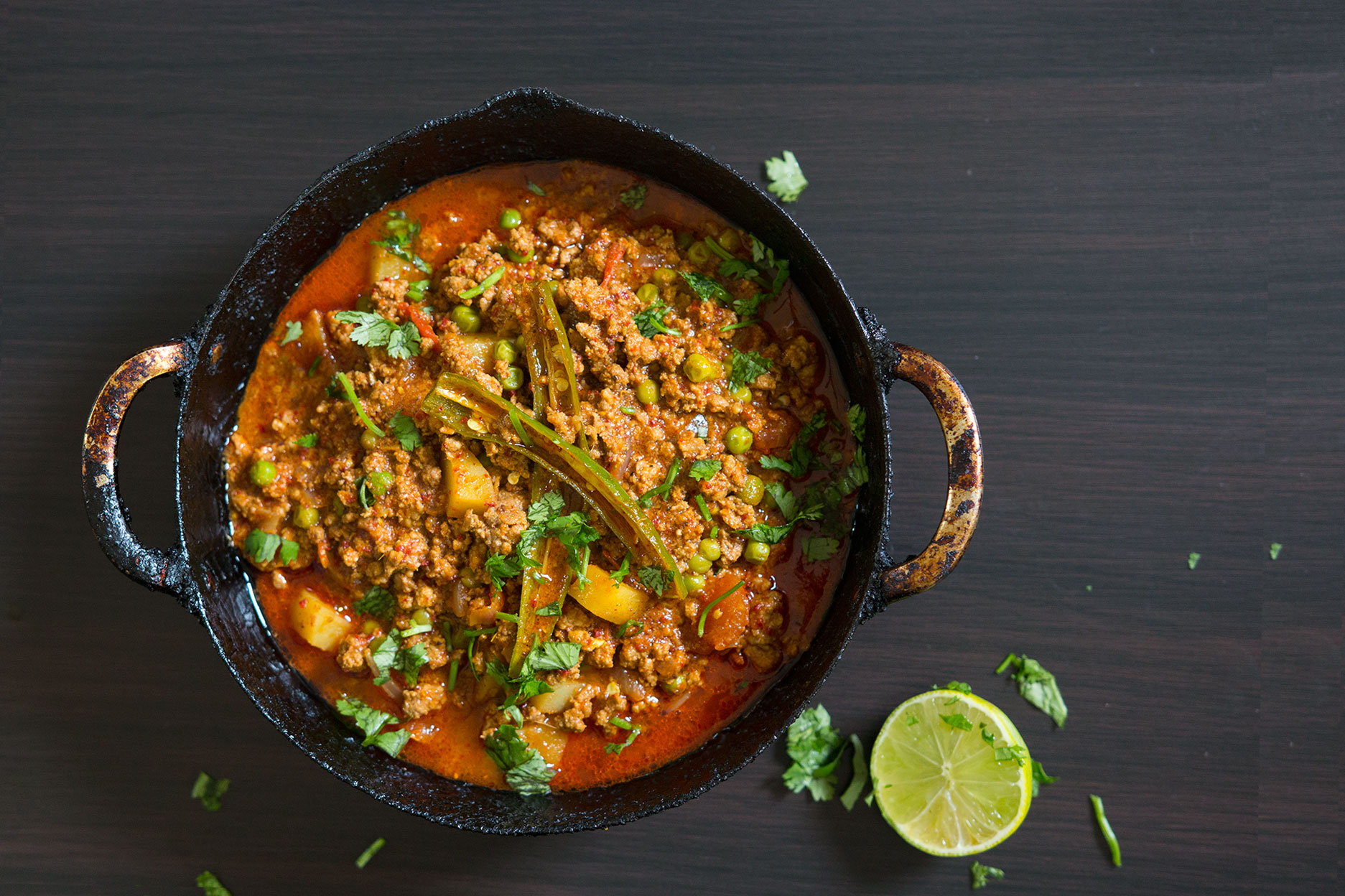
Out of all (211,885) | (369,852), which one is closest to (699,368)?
(369,852)

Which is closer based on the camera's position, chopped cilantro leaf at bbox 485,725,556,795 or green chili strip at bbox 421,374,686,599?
green chili strip at bbox 421,374,686,599

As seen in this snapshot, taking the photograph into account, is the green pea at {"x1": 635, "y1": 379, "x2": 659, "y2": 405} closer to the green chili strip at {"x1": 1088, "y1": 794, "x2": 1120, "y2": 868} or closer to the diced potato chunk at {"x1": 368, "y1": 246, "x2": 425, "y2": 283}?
the diced potato chunk at {"x1": 368, "y1": 246, "x2": 425, "y2": 283}

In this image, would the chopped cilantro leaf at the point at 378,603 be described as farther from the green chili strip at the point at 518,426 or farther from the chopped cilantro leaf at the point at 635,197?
the chopped cilantro leaf at the point at 635,197

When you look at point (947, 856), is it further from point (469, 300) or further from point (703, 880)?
point (469, 300)

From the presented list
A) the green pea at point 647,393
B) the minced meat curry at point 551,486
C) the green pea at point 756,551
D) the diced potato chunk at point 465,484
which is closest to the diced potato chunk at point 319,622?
the minced meat curry at point 551,486

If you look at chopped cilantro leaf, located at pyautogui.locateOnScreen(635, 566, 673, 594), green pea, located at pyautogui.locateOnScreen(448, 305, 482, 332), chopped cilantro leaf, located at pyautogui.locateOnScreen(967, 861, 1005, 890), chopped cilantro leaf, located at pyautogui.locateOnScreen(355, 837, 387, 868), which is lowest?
chopped cilantro leaf, located at pyautogui.locateOnScreen(967, 861, 1005, 890)

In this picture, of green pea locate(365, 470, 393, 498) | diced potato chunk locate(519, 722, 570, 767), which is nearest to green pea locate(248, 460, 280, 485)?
green pea locate(365, 470, 393, 498)
